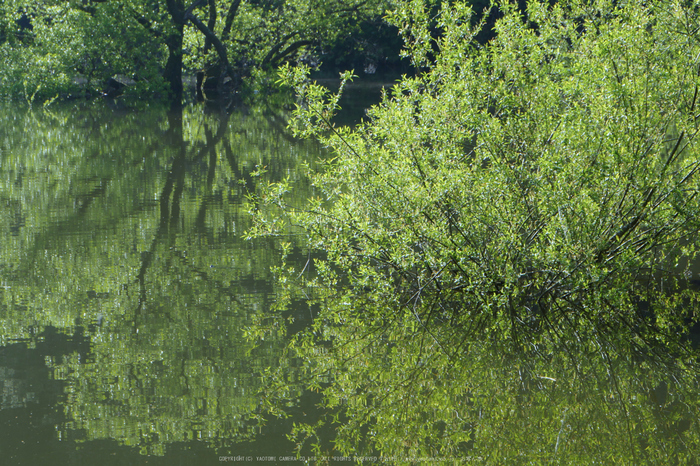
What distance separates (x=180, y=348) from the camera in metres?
6.53

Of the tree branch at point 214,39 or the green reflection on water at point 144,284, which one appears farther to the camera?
the tree branch at point 214,39

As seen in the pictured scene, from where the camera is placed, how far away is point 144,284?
826cm

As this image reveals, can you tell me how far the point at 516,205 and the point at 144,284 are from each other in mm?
3833

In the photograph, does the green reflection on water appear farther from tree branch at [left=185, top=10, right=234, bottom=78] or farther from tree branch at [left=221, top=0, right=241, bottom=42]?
tree branch at [left=221, top=0, right=241, bottom=42]

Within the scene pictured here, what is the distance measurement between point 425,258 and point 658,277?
2.98 meters

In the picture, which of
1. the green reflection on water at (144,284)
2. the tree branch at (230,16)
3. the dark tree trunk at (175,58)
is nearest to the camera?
the green reflection on water at (144,284)

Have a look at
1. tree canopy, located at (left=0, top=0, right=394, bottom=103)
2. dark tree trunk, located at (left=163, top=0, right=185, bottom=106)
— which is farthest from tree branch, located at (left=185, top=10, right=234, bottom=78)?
dark tree trunk, located at (left=163, top=0, right=185, bottom=106)

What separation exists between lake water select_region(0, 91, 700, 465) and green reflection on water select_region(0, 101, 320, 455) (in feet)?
0.06

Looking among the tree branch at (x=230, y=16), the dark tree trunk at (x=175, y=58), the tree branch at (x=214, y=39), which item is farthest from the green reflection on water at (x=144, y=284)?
the tree branch at (x=230, y=16)

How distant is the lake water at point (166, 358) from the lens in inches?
198

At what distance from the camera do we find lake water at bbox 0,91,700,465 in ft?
16.5

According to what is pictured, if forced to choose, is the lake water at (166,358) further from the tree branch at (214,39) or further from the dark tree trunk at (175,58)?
the dark tree trunk at (175,58)

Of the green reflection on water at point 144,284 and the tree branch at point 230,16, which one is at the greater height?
the tree branch at point 230,16

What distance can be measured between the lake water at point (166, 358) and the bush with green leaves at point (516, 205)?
Result: 37 centimetres
